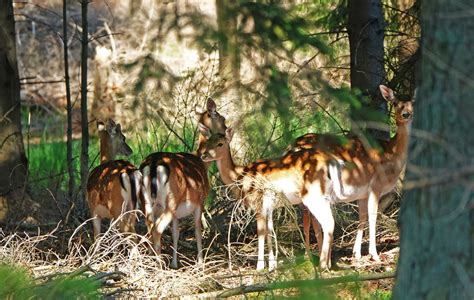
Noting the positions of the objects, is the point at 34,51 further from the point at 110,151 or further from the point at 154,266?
the point at 154,266

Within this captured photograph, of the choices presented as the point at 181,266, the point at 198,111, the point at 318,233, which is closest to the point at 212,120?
the point at 198,111

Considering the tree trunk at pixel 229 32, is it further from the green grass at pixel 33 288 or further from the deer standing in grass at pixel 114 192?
the deer standing in grass at pixel 114 192

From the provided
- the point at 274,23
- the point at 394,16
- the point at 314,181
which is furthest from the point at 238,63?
the point at 394,16

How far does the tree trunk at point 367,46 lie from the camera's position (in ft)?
37.1

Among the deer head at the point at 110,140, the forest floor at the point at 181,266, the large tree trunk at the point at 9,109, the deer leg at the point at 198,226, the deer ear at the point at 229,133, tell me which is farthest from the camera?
the deer head at the point at 110,140

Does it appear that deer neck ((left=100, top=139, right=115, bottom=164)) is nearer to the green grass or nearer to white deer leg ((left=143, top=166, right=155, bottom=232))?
white deer leg ((left=143, top=166, right=155, bottom=232))

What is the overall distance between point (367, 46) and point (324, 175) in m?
1.68

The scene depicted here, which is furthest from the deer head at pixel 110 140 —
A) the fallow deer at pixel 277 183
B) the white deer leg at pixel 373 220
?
the white deer leg at pixel 373 220

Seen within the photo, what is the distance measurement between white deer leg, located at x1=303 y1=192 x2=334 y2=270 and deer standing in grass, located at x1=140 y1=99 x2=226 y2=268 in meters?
1.15

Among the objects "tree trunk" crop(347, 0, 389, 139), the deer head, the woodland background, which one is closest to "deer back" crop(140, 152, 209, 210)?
the woodland background

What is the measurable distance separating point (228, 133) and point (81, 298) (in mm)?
4921

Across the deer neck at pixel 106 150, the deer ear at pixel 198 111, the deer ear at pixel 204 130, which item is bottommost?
the deer neck at pixel 106 150

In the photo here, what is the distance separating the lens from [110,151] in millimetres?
12562

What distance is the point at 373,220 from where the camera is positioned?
11.0 meters
